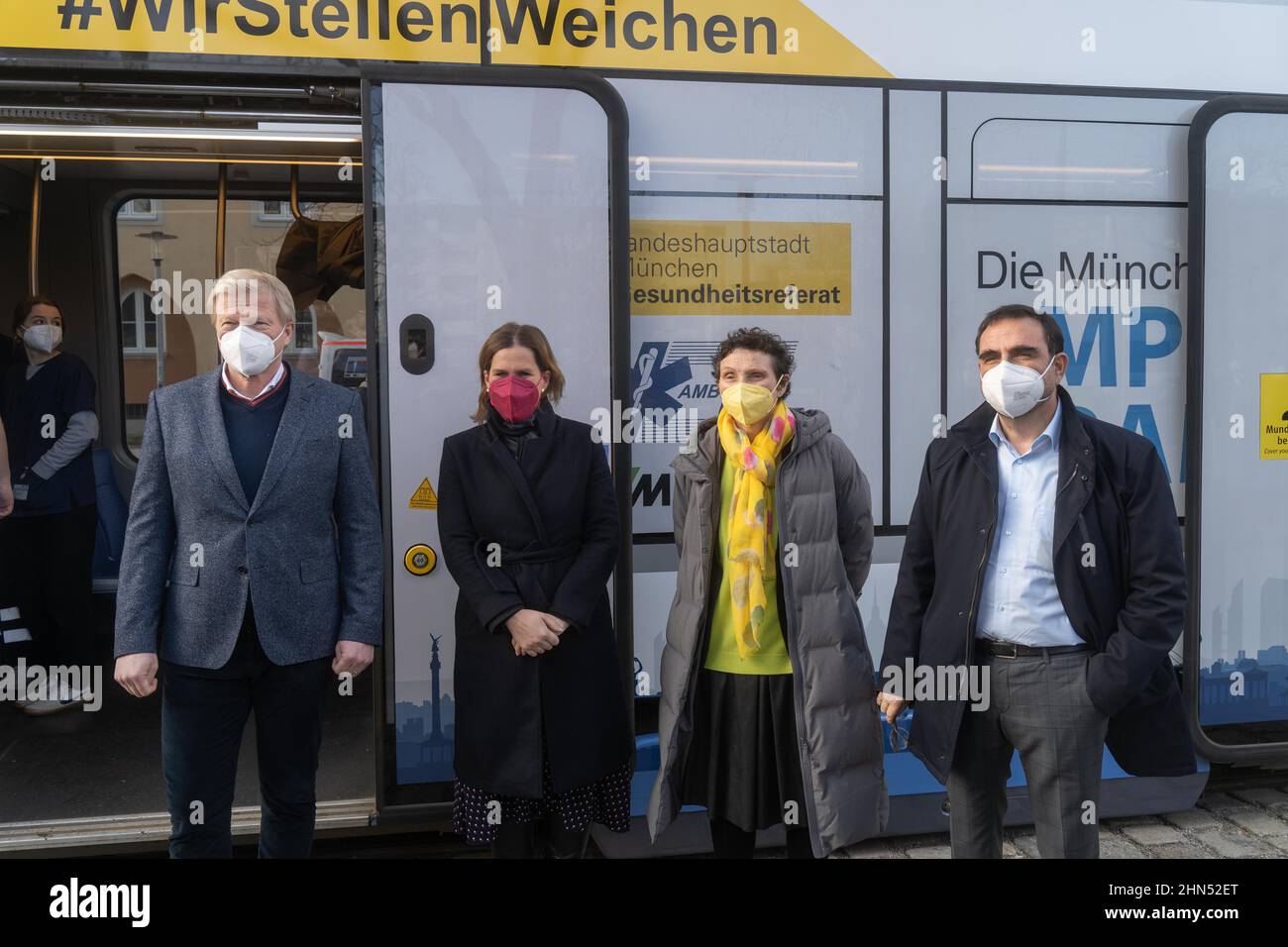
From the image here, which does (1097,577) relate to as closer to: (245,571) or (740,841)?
(740,841)

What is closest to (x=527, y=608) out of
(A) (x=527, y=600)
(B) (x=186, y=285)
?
(A) (x=527, y=600)

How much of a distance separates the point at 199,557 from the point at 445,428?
89 cm

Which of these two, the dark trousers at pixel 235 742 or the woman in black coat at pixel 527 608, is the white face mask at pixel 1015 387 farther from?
the dark trousers at pixel 235 742

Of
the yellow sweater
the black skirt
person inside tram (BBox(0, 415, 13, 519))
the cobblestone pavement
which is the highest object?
person inside tram (BBox(0, 415, 13, 519))

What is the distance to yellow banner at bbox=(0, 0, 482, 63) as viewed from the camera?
9.88ft

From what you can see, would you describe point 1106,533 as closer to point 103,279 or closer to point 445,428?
point 445,428

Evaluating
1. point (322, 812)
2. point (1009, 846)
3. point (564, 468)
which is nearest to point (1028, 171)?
point (564, 468)

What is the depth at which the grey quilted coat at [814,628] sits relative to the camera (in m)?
2.58

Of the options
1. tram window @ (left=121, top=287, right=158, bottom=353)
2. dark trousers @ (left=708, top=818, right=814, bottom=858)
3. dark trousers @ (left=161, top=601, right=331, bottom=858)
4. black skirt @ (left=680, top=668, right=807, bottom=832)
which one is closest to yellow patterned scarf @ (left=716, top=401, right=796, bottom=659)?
black skirt @ (left=680, top=668, right=807, bottom=832)

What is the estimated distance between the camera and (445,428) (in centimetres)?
319

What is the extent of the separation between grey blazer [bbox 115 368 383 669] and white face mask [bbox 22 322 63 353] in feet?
8.98

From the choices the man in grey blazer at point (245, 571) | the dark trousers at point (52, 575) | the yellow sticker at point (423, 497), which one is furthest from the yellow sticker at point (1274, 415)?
the dark trousers at point (52, 575)

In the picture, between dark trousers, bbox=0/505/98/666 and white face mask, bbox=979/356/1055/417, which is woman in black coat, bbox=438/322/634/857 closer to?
white face mask, bbox=979/356/1055/417

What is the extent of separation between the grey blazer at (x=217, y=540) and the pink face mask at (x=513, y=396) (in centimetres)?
45
